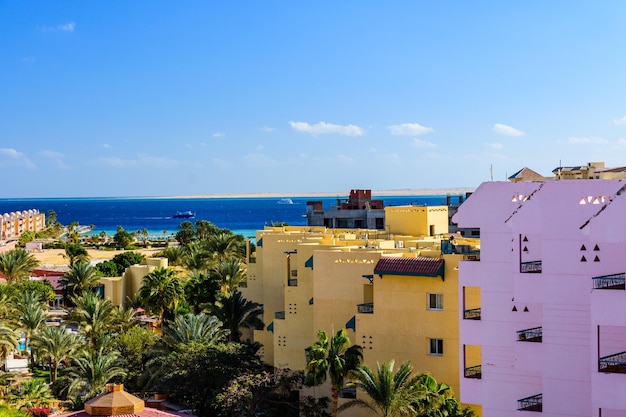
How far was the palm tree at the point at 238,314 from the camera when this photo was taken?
1761 inches

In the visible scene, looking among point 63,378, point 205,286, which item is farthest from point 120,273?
point 63,378

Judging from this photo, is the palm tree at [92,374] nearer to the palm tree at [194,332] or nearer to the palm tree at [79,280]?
the palm tree at [194,332]

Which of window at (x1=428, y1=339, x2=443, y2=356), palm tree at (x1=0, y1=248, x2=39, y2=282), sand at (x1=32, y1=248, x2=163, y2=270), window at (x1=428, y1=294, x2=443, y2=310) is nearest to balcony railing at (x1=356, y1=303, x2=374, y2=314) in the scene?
window at (x1=428, y1=294, x2=443, y2=310)

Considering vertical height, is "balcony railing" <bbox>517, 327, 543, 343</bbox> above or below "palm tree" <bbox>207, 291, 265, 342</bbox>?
above

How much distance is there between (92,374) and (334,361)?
14.6 m

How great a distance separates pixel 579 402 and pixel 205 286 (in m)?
35.9

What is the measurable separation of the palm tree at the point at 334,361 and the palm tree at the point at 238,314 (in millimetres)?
14220

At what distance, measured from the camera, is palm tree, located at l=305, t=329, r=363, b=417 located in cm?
2953

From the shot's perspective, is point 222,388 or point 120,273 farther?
Result: point 120,273

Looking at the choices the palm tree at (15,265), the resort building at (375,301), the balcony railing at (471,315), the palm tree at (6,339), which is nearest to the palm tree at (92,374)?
the palm tree at (6,339)

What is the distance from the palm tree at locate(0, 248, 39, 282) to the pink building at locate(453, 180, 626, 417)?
2024 inches

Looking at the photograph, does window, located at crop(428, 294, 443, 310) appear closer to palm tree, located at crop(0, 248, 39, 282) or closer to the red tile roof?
the red tile roof

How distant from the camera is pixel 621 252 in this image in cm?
2172

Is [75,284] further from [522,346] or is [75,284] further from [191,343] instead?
[522,346]
